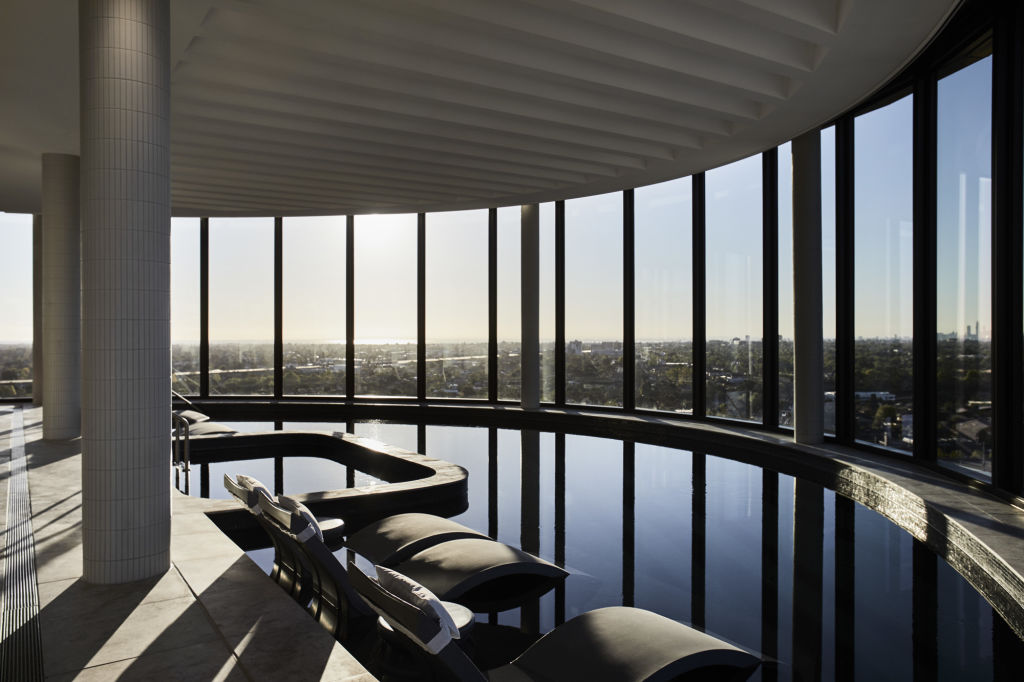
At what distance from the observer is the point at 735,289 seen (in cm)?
1045

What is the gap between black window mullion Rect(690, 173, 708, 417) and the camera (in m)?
11.0

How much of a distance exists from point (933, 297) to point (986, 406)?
138 cm

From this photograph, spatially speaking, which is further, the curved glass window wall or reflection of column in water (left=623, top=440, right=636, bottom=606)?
the curved glass window wall

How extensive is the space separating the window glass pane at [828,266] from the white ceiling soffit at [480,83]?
2.05 feet

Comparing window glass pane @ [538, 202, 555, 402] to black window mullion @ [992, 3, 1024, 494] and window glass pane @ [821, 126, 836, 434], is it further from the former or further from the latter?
black window mullion @ [992, 3, 1024, 494]

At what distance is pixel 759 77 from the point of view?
6.89m

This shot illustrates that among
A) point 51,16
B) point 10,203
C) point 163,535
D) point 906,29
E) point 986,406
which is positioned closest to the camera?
point 163,535

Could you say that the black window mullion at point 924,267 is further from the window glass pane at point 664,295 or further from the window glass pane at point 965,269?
the window glass pane at point 664,295

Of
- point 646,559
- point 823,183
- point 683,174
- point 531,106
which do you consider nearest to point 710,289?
point 683,174

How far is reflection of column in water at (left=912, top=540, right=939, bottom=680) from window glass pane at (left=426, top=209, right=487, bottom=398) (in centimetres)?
959

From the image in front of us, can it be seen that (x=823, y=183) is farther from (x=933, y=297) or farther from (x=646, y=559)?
(x=646, y=559)

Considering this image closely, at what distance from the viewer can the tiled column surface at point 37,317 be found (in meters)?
13.9

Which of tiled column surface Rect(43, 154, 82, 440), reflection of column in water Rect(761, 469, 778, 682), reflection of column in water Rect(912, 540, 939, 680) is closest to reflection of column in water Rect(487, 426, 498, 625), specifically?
reflection of column in water Rect(761, 469, 778, 682)

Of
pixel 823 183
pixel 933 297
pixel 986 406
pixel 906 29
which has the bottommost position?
pixel 986 406
